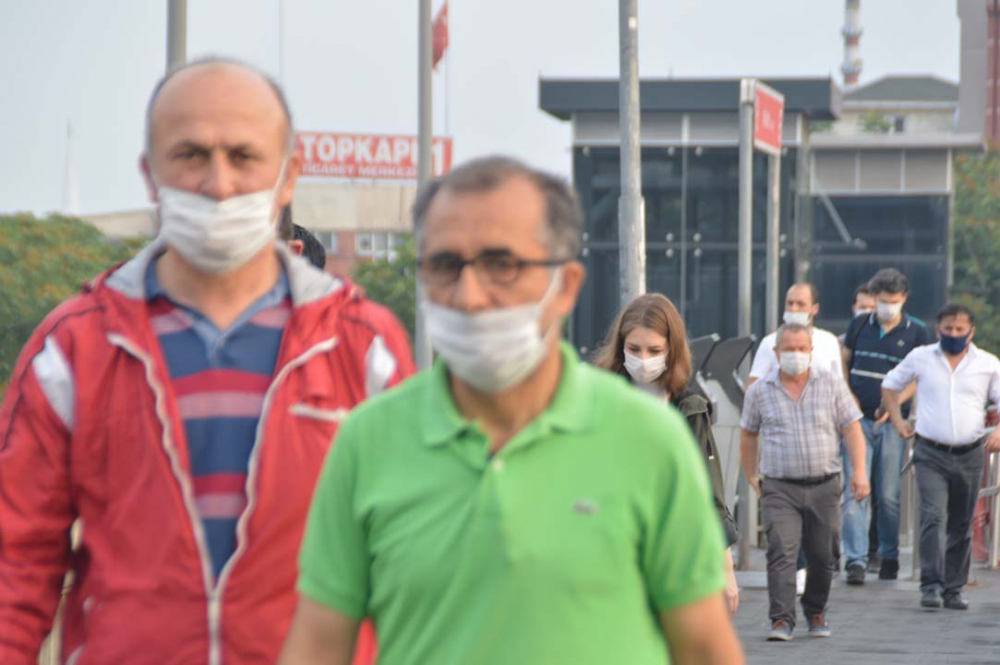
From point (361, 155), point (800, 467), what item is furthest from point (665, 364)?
point (361, 155)

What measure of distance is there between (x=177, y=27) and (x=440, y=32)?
36.9 m

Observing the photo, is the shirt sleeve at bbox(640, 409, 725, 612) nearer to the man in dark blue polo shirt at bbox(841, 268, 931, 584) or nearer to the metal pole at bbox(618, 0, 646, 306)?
the man in dark blue polo shirt at bbox(841, 268, 931, 584)

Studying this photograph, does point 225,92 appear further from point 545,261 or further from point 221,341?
point 545,261

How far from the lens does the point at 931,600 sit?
1277cm

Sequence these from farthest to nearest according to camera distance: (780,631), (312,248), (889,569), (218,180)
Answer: (889,569), (780,631), (312,248), (218,180)

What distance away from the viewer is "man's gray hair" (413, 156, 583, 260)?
273cm

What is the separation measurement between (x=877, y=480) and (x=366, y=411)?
38.9 feet

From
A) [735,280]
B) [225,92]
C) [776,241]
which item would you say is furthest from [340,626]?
[735,280]

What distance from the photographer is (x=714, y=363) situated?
1503cm

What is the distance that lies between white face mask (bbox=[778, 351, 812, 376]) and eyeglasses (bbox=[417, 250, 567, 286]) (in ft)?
28.9

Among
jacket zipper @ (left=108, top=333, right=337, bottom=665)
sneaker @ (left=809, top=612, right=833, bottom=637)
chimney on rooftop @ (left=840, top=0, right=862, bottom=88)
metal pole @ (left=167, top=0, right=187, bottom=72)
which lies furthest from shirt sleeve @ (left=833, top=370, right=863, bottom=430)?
chimney on rooftop @ (left=840, top=0, right=862, bottom=88)

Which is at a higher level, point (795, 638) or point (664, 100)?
point (664, 100)

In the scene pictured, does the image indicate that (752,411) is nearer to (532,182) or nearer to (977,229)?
(532,182)

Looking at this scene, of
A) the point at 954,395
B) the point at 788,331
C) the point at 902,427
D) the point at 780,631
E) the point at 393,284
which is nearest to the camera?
the point at 780,631
